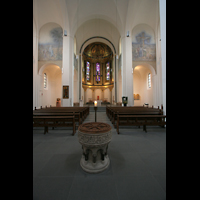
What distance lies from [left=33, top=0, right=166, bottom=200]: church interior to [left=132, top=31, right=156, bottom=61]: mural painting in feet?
0.38

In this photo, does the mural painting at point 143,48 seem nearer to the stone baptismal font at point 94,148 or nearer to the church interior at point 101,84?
the church interior at point 101,84

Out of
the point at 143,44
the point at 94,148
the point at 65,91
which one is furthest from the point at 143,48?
the point at 94,148

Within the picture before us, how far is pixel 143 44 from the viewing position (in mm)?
12273

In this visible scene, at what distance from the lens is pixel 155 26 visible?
1213cm

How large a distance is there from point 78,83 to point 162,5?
15.5 m

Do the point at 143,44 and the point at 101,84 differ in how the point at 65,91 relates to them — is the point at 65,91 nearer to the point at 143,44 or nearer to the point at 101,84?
the point at 143,44

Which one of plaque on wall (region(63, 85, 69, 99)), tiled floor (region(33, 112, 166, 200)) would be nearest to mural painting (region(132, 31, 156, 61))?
plaque on wall (region(63, 85, 69, 99))

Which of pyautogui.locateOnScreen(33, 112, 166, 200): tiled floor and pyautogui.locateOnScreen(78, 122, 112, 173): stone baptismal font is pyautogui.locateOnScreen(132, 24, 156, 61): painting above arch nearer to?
pyautogui.locateOnScreen(33, 112, 166, 200): tiled floor

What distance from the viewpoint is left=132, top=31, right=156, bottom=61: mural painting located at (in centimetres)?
1225

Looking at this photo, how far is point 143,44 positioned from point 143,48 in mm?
468
